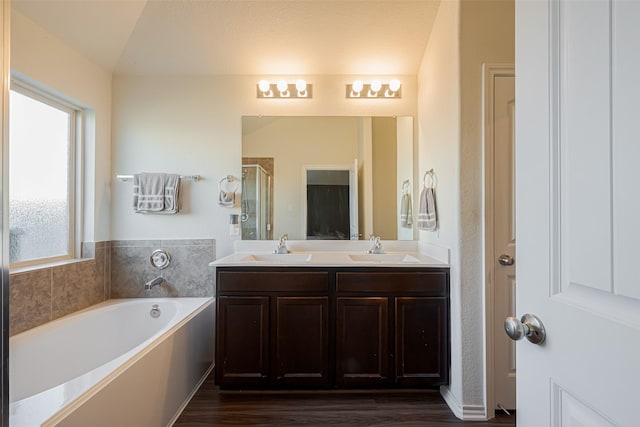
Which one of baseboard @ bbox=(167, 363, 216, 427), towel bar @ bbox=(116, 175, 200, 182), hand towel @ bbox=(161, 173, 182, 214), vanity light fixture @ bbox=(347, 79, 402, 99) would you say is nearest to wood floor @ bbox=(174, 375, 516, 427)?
baseboard @ bbox=(167, 363, 216, 427)

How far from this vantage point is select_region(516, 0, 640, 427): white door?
0.48 m

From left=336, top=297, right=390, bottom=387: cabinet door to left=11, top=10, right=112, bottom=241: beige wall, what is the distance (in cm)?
200

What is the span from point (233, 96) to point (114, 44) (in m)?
0.90

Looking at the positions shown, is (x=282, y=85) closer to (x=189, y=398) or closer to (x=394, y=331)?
(x=394, y=331)

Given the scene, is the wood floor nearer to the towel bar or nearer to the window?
the window

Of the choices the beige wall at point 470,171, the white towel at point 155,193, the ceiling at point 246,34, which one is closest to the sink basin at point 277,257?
the white towel at point 155,193

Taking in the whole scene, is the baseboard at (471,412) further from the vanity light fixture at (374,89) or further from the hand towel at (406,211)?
the vanity light fixture at (374,89)

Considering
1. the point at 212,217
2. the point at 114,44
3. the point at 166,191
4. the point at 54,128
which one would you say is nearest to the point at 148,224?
the point at 166,191

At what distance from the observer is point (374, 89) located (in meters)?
2.58

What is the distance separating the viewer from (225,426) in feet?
5.74

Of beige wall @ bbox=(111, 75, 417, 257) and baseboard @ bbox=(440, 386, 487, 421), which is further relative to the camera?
beige wall @ bbox=(111, 75, 417, 257)

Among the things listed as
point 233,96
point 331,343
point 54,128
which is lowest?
point 331,343

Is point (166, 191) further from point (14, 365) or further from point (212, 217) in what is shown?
point (14, 365)

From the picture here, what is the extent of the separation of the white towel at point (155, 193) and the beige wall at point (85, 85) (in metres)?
0.26
